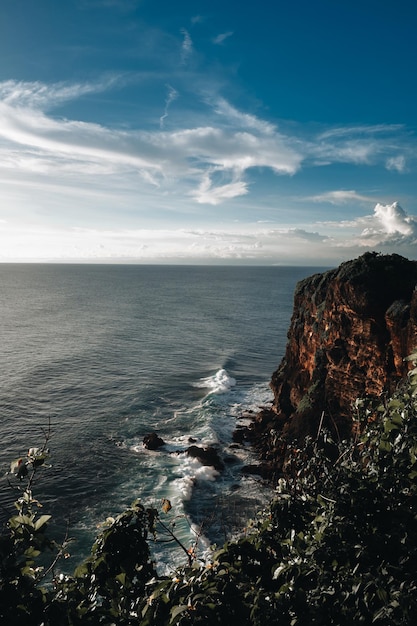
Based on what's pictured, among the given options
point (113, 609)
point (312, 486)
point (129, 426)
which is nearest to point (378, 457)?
point (312, 486)

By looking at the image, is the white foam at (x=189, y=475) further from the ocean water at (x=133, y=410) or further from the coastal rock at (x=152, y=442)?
the coastal rock at (x=152, y=442)

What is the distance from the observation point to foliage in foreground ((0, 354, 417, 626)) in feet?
16.3

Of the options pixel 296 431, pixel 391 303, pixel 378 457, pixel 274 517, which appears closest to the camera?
pixel 378 457

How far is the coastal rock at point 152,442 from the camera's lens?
125 ft

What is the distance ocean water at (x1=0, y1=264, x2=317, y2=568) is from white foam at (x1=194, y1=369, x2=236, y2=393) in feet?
0.49

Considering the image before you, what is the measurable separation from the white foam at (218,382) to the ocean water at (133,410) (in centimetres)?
15

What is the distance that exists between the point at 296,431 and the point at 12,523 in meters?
32.9

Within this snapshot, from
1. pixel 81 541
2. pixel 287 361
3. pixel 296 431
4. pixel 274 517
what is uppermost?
pixel 274 517

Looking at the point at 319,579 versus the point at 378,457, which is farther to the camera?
the point at 378,457

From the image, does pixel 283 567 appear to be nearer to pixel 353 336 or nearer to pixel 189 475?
pixel 353 336

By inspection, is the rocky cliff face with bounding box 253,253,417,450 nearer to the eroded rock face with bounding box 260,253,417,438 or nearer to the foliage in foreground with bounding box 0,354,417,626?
the eroded rock face with bounding box 260,253,417,438

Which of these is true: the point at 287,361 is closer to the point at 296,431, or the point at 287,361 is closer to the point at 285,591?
the point at 296,431

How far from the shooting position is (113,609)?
512 centimetres

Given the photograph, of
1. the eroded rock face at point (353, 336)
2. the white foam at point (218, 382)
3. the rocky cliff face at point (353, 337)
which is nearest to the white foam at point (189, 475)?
the rocky cliff face at point (353, 337)
